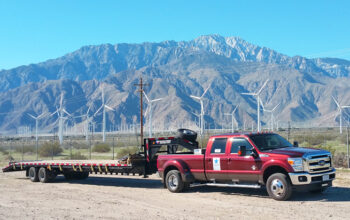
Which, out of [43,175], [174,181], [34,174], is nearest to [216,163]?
[174,181]

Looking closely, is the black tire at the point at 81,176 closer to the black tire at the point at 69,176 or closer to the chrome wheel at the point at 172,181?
the black tire at the point at 69,176

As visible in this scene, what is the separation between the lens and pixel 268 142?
14125 millimetres

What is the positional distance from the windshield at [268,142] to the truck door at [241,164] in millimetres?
261

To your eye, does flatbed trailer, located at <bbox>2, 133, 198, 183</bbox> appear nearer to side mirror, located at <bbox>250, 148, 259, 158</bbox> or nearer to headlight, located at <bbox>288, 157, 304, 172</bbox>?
side mirror, located at <bbox>250, 148, 259, 158</bbox>

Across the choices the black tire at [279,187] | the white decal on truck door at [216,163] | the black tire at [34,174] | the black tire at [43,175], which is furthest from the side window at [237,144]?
the black tire at [34,174]

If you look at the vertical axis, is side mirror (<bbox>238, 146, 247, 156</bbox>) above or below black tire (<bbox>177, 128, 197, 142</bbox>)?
below

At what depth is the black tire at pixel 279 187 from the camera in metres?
12.8

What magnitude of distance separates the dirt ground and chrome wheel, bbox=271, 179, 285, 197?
25 cm

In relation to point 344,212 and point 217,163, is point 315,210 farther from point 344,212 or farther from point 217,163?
point 217,163

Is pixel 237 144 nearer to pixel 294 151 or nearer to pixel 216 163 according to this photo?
pixel 216 163

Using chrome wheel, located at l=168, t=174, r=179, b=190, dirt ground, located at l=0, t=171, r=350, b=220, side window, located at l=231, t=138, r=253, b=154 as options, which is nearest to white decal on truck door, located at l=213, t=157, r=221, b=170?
side window, located at l=231, t=138, r=253, b=154

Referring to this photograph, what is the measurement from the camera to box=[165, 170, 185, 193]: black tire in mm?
15254

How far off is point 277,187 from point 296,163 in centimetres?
86

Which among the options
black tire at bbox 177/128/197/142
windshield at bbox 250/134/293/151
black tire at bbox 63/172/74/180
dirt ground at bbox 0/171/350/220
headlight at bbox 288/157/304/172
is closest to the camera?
dirt ground at bbox 0/171/350/220
